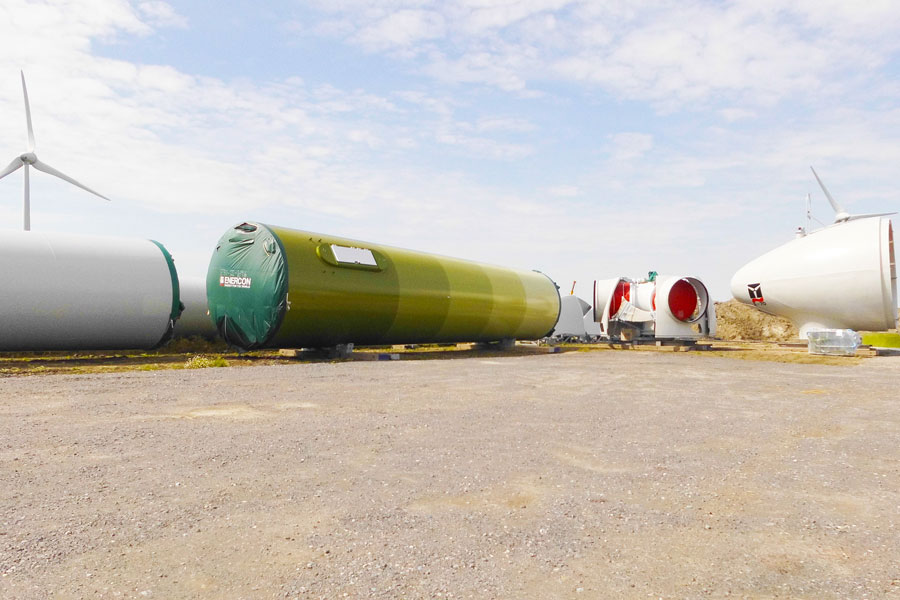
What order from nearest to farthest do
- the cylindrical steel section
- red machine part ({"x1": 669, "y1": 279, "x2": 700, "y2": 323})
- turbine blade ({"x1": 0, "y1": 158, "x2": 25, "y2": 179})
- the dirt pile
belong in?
the cylindrical steel section
red machine part ({"x1": 669, "y1": 279, "x2": 700, "y2": 323})
turbine blade ({"x1": 0, "y1": 158, "x2": 25, "y2": 179})
the dirt pile

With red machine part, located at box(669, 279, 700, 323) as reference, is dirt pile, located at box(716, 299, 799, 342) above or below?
below

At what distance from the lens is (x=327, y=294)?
17.0m

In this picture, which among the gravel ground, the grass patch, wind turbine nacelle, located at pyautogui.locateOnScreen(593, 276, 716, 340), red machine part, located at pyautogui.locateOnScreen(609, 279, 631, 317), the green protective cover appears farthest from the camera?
red machine part, located at pyautogui.locateOnScreen(609, 279, 631, 317)

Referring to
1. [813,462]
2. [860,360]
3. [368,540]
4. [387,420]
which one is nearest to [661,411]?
[813,462]

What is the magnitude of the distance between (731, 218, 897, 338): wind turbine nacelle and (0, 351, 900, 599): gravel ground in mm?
16810

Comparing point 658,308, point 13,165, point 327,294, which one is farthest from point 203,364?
point 13,165

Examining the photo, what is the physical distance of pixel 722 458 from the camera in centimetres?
638

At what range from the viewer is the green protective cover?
16328 millimetres

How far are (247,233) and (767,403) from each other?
44.6 feet

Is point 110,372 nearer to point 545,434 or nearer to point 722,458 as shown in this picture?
point 545,434

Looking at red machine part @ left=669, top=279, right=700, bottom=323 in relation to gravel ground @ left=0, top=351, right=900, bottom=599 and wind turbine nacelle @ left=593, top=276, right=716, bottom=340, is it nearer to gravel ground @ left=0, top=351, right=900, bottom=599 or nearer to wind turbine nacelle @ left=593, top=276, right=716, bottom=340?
wind turbine nacelle @ left=593, top=276, right=716, bottom=340

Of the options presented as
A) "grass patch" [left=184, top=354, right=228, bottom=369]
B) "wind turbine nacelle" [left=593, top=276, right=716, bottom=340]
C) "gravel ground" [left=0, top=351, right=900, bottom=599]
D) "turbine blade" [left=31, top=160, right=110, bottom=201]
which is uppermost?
"turbine blade" [left=31, top=160, right=110, bottom=201]

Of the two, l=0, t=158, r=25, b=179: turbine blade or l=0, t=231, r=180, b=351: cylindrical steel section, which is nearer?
l=0, t=231, r=180, b=351: cylindrical steel section

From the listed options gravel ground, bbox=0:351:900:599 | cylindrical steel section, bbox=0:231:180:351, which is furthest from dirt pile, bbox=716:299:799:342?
cylindrical steel section, bbox=0:231:180:351
